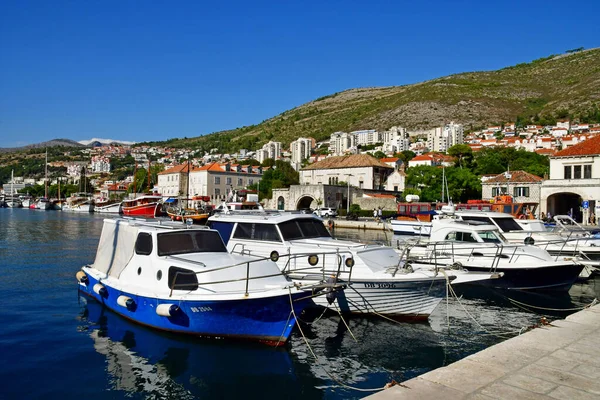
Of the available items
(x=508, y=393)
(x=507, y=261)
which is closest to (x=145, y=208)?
(x=507, y=261)

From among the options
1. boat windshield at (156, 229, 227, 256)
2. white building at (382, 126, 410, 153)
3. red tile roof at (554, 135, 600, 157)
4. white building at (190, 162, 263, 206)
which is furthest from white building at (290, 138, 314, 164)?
boat windshield at (156, 229, 227, 256)

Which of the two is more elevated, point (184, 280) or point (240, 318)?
point (184, 280)

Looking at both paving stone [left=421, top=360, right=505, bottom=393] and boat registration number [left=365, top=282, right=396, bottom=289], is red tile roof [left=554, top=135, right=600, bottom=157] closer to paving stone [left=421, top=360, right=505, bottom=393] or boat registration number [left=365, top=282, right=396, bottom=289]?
boat registration number [left=365, top=282, right=396, bottom=289]

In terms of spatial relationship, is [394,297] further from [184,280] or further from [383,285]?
[184,280]

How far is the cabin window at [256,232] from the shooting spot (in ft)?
50.5

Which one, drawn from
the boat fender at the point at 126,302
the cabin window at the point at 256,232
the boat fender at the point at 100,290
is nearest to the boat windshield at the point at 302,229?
the cabin window at the point at 256,232

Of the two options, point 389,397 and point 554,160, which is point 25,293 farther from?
point 554,160

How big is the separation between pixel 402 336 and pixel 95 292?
352 inches

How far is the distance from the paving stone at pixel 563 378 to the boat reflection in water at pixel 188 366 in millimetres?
4178

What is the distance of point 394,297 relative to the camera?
13070mm

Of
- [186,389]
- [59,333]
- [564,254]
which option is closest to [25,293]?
[59,333]

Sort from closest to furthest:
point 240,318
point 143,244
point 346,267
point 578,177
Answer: point 240,318 < point 143,244 < point 346,267 < point 578,177

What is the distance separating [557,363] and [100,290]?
11592 millimetres

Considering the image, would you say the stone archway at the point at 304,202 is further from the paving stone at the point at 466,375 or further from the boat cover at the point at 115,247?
the paving stone at the point at 466,375
